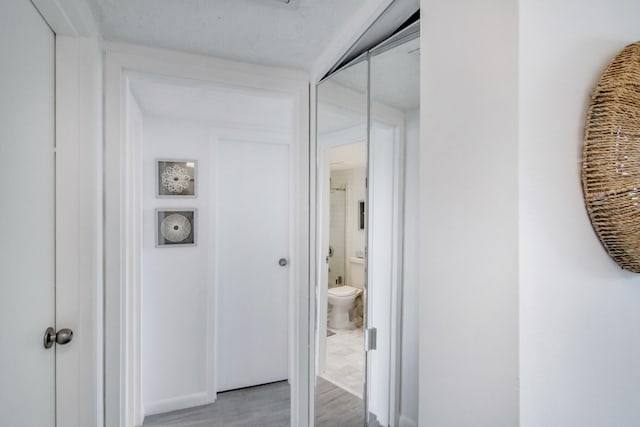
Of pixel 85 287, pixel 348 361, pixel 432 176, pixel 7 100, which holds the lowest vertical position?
pixel 348 361

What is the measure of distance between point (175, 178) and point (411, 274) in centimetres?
210

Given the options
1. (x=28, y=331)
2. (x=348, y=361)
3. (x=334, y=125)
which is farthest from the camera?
(x=334, y=125)

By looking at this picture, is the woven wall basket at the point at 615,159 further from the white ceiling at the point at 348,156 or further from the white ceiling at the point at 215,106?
the white ceiling at the point at 215,106

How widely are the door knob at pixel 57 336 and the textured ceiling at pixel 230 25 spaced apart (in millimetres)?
1091

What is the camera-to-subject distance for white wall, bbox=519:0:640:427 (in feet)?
1.91

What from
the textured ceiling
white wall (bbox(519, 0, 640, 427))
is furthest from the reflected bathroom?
white wall (bbox(519, 0, 640, 427))

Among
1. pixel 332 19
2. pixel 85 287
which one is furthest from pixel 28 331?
pixel 332 19

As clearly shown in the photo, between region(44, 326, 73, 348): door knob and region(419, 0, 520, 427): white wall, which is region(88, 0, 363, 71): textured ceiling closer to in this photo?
region(419, 0, 520, 427): white wall

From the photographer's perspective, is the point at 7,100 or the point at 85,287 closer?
the point at 7,100

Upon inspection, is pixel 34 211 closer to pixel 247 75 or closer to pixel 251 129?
pixel 247 75

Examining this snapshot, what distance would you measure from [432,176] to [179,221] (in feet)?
7.24

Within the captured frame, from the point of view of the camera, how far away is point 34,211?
1.00 meters

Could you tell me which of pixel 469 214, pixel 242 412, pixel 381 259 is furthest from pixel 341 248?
pixel 242 412

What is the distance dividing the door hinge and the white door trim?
A: 55cm
